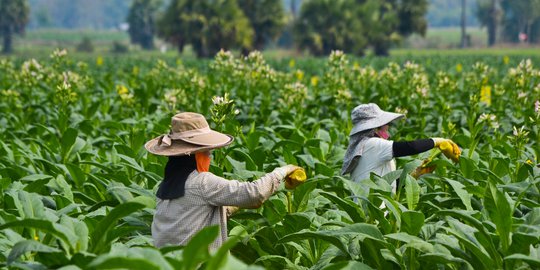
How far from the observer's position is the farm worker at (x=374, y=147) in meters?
5.88

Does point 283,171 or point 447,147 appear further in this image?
point 447,147

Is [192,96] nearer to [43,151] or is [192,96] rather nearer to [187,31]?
[43,151]

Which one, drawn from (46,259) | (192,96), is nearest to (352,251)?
(46,259)

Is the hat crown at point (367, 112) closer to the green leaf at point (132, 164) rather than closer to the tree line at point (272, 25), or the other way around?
the green leaf at point (132, 164)

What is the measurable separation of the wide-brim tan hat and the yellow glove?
380 millimetres

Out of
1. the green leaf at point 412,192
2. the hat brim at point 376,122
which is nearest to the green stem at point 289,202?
the green leaf at point 412,192

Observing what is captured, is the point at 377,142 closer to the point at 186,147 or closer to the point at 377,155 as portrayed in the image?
the point at 377,155

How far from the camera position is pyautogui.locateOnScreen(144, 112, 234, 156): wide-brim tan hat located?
4.53 meters

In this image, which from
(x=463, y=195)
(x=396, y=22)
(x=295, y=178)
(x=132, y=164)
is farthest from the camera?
(x=396, y=22)

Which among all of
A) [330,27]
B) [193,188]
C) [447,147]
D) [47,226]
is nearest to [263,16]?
[330,27]

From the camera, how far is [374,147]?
6.02m

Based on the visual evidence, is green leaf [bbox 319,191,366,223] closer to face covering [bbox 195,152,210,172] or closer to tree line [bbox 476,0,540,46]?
face covering [bbox 195,152,210,172]

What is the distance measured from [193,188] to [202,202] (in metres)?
0.08

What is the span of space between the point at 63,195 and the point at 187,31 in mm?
56667
